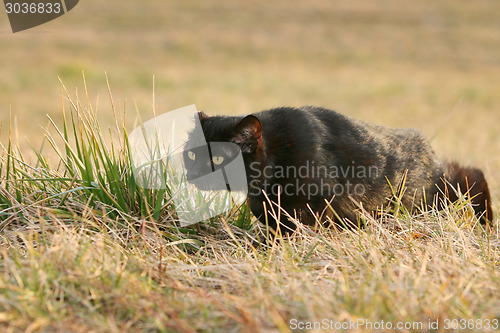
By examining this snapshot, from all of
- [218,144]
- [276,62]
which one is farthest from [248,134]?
[276,62]

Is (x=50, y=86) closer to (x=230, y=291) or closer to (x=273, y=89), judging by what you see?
(x=273, y=89)

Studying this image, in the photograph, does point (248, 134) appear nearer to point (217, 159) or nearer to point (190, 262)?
point (217, 159)

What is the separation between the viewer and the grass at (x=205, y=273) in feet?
5.60

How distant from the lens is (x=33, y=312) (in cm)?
169

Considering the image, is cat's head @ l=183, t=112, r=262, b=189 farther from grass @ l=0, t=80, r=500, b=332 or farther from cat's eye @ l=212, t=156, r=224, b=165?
grass @ l=0, t=80, r=500, b=332

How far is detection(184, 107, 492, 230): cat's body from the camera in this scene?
262 centimetres

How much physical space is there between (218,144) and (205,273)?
795 mm

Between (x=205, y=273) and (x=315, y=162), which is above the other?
(x=315, y=162)

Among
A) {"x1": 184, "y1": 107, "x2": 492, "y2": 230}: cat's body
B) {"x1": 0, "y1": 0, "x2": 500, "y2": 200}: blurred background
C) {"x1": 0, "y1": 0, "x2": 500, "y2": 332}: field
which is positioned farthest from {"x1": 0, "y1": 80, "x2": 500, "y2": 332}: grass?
{"x1": 0, "y1": 0, "x2": 500, "y2": 200}: blurred background

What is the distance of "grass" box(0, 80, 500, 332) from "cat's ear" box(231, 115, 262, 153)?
1.54ft

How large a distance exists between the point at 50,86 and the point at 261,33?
14.3 metres

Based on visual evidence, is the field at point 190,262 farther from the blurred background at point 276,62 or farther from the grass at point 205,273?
the blurred background at point 276,62

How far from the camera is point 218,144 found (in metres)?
2.71
